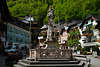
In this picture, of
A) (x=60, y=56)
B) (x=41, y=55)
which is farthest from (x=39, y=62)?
(x=60, y=56)

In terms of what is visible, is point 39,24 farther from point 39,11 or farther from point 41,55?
point 41,55

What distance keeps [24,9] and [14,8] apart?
482 cm

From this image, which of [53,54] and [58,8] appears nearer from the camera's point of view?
[53,54]

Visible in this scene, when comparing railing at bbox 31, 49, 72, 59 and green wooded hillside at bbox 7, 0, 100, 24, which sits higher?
green wooded hillside at bbox 7, 0, 100, 24

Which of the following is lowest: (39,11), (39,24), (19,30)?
(19,30)

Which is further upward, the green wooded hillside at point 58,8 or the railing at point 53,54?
the green wooded hillside at point 58,8

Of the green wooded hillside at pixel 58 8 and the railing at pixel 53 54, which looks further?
the green wooded hillside at pixel 58 8

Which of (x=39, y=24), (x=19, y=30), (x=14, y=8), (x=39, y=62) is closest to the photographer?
(x=39, y=62)

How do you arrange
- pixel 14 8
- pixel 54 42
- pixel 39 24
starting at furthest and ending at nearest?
pixel 39 24 → pixel 14 8 → pixel 54 42

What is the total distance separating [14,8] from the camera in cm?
6844

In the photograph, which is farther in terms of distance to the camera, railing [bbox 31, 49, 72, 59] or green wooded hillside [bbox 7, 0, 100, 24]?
green wooded hillside [bbox 7, 0, 100, 24]

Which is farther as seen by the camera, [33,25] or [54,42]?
[33,25]

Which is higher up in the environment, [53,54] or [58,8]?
[58,8]

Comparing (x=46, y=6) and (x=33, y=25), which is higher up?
(x=46, y=6)
